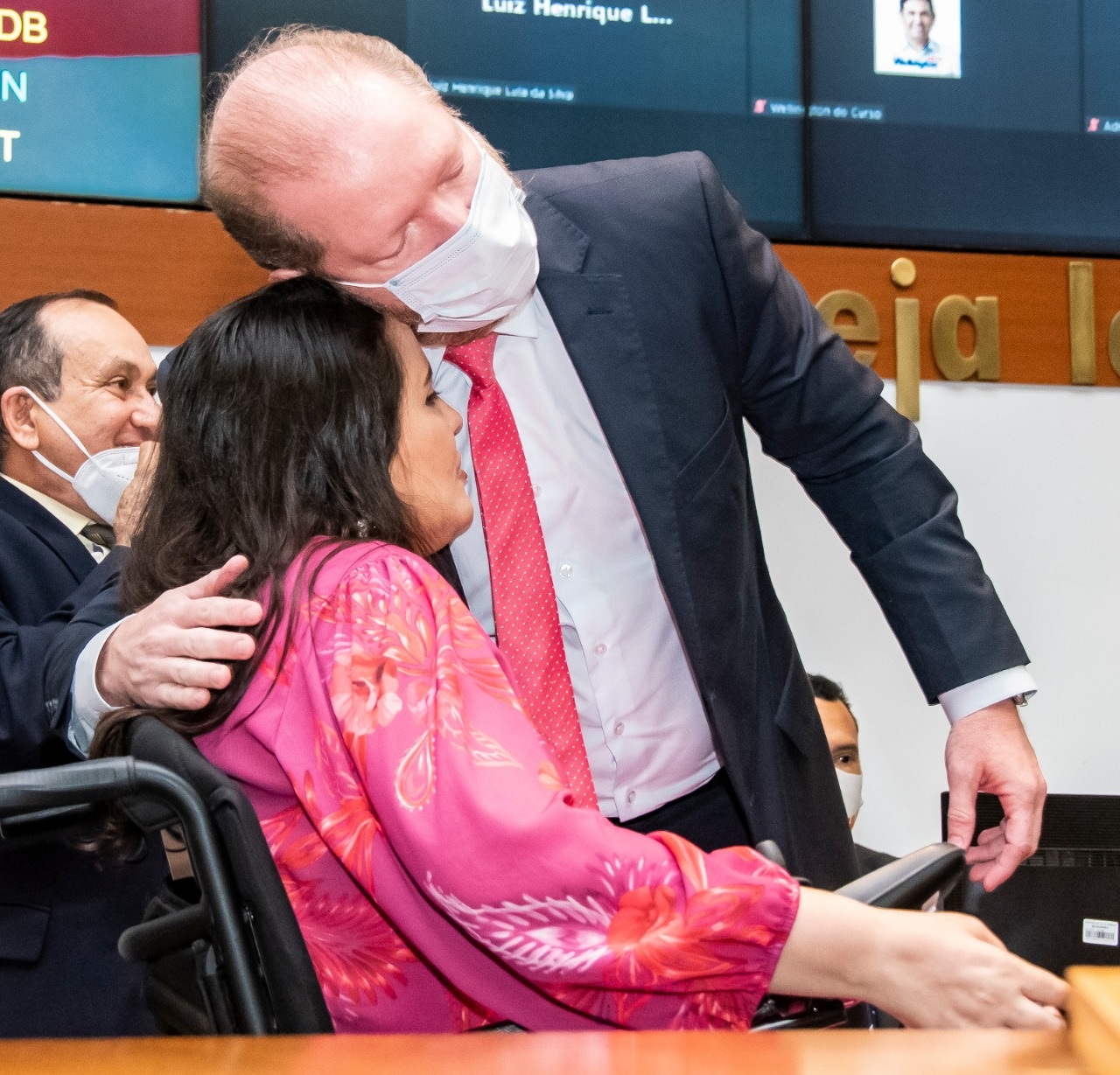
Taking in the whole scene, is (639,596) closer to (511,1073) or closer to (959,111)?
(511,1073)

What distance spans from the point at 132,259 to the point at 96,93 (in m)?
0.31

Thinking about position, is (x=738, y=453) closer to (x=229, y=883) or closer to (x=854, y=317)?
(x=229, y=883)

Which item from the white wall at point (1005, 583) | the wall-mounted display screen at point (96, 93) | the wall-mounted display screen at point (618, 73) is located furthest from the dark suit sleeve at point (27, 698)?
the white wall at point (1005, 583)

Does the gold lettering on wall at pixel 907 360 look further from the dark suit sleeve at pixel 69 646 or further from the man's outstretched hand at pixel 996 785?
the dark suit sleeve at pixel 69 646

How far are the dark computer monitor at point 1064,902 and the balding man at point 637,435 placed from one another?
607 mm

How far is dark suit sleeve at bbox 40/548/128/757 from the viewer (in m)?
1.29

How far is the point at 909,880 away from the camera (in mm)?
888

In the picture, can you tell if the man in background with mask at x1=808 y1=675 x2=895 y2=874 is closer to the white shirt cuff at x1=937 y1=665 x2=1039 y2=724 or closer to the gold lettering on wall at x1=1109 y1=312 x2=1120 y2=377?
the gold lettering on wall at x1=1109 y1=312 x2=1120 y2=377

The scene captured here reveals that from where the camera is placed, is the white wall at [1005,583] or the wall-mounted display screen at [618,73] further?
the white wall at [1005,583]

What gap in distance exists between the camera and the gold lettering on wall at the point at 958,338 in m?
2.82

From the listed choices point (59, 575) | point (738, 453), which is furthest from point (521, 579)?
point (59, 575)

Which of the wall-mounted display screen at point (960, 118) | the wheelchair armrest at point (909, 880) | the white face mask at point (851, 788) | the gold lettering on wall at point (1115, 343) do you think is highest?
the wall-mounted display screen at point (960, 118)

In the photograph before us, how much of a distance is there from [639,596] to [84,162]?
1.62 metres

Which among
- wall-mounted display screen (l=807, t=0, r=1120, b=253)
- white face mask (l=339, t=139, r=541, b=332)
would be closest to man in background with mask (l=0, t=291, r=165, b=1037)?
white face mask (l=339, t=139, r=541, b=332)
